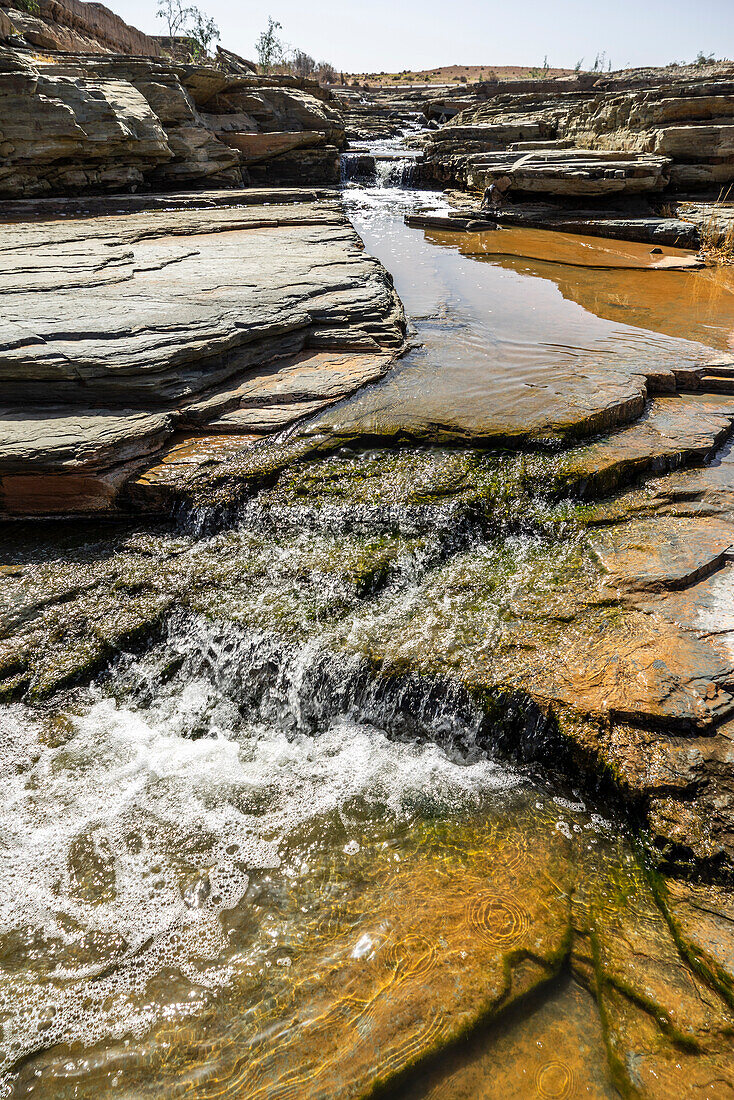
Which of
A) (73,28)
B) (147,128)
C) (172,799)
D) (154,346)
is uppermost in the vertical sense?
(73,28)

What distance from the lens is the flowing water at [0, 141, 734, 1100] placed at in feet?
6.37

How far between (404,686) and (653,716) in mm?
1124

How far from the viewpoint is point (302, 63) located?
40.1 m

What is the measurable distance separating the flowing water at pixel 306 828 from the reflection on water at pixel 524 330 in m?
0.15

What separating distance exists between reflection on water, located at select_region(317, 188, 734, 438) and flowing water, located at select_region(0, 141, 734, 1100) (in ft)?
0.51

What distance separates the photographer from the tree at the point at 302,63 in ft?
129

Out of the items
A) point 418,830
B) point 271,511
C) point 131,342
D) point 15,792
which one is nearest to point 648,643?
point 418,830

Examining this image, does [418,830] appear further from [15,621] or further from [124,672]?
[15,621]

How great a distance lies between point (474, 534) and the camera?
3758 millimetres

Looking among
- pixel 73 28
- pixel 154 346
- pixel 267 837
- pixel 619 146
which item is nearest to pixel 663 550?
pixel 267 837

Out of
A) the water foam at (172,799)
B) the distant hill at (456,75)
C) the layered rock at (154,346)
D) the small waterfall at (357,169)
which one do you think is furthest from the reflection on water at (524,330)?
the distant hill at (456,75)

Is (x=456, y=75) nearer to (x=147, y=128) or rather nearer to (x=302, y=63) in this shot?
(x=302, y=63)

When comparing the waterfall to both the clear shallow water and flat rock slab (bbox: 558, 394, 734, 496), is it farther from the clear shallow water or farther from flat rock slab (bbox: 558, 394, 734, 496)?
the clear shallow water

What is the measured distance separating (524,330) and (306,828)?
5123 millimetres
